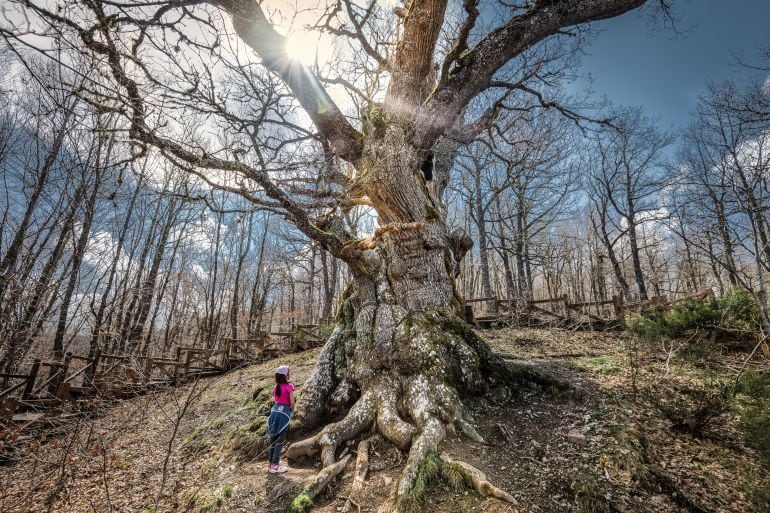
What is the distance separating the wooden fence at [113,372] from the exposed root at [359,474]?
567 cm

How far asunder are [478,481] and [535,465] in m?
0.78

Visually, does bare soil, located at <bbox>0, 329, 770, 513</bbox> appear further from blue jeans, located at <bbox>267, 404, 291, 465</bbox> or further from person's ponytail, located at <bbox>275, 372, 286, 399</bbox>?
person's ponytail, located at <bbox>275, 372, 286, 399</bbox>

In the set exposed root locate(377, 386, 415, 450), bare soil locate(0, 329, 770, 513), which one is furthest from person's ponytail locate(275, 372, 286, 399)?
exposed root locate(377, 386, 415, 450)

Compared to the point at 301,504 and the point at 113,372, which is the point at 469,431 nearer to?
the point at 301,504

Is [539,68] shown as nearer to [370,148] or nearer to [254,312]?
[370,148]

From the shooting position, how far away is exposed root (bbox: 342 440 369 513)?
3.01 m

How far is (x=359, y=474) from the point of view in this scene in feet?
10.9

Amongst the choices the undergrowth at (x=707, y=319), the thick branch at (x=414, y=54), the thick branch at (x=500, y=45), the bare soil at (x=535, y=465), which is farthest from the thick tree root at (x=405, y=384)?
the undergrowth at (x=707, y=319)

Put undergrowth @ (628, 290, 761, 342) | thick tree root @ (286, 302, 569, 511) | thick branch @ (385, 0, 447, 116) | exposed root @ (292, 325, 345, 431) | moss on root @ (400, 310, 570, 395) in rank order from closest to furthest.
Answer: thick tree root @ (286, 302, 569, 511), moss on root @ (400, 310, 570, 395), exposed root @ (292, 325, 345, 431), thick branch @ (385, 0, 447, 116), undergrowth @ (628, 290, 761, 342)

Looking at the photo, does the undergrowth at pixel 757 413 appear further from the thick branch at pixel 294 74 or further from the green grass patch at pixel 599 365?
the thick branch at pixel 294 74

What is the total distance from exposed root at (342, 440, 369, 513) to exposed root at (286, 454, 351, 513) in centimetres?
18

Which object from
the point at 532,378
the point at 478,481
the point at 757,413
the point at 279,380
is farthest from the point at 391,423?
the point at 757,413

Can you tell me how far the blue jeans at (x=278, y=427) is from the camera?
385 centimetres

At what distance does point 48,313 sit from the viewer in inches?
199
